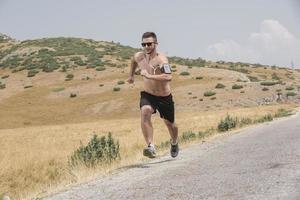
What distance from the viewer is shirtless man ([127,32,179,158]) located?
9672 mm

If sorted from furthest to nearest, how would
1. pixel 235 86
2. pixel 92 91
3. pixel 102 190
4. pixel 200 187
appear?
pixel 92 91
pixel 235 86
pixel 102 190
pixel 200 187

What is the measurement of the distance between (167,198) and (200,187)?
0.64 metres

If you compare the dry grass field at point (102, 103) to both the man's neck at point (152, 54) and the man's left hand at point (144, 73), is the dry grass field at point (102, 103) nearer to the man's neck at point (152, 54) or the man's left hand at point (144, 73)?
the man's neck at point (152, 54)

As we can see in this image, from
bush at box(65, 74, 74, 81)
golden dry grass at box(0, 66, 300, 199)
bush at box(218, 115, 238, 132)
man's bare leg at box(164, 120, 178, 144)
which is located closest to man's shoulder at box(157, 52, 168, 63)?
man's bare leg at box(164, 120, 178, 144)

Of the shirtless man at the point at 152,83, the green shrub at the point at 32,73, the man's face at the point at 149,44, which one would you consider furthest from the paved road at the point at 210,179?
the green shrub at the point at 32,73

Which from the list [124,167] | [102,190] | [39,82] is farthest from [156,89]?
[39,82]

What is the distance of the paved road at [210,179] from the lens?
640 cm

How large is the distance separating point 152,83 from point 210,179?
2912 mm

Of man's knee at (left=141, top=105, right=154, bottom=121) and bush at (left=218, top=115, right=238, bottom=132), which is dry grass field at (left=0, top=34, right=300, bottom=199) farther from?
man's knee at (left=141, top=105, right=154, bottom=121)

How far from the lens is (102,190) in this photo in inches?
293

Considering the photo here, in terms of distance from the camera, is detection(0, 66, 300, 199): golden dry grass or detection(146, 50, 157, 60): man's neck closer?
detection(146, 50, 157, 60): man's neck

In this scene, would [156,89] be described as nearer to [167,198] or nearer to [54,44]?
[167,198]

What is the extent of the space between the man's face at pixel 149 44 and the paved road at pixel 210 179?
1914 mm

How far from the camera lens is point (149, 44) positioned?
978cm
